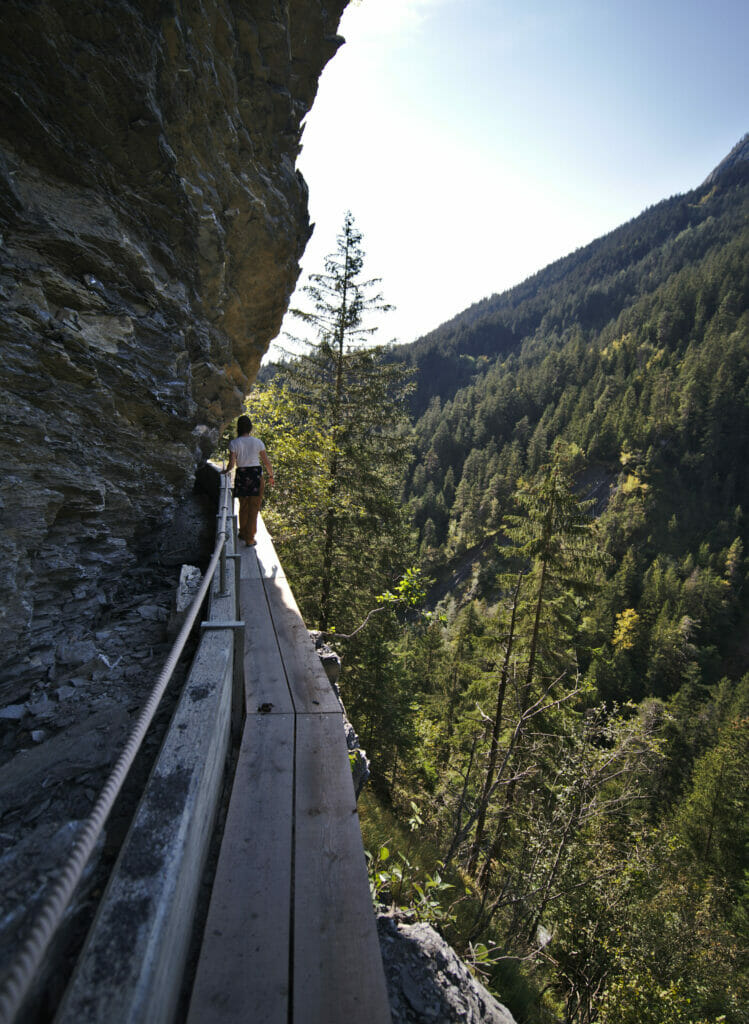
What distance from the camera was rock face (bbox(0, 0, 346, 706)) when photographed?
10.4 feet

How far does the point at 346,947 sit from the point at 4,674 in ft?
9.41

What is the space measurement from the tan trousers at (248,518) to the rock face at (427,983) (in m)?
4.41

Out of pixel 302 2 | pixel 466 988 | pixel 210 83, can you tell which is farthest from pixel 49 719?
pixel 302 2

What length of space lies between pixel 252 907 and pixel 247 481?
15.8 ft

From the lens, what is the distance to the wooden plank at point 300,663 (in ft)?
9.11

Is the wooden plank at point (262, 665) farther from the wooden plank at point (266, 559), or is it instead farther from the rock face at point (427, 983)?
the rock face at point (427, 983)

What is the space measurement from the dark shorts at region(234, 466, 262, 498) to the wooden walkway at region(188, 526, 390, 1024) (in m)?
3.50

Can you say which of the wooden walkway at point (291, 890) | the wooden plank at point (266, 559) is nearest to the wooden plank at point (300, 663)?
the wooden walkway at point (291, 890)

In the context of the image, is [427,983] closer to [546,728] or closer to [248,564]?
[248,564]

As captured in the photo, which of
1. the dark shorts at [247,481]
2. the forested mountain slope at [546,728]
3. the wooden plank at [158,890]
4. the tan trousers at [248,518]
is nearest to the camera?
the wooden plank at [158,890]

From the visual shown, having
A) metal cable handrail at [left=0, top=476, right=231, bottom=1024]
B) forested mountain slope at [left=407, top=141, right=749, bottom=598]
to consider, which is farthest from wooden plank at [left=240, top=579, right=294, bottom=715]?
forested mountain slope at [left=407, top=141, right=749, bottom=598]

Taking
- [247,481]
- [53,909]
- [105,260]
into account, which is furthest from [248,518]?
[53,909]

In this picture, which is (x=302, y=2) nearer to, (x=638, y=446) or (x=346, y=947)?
(x=346, y=947)

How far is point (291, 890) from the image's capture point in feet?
5.57
